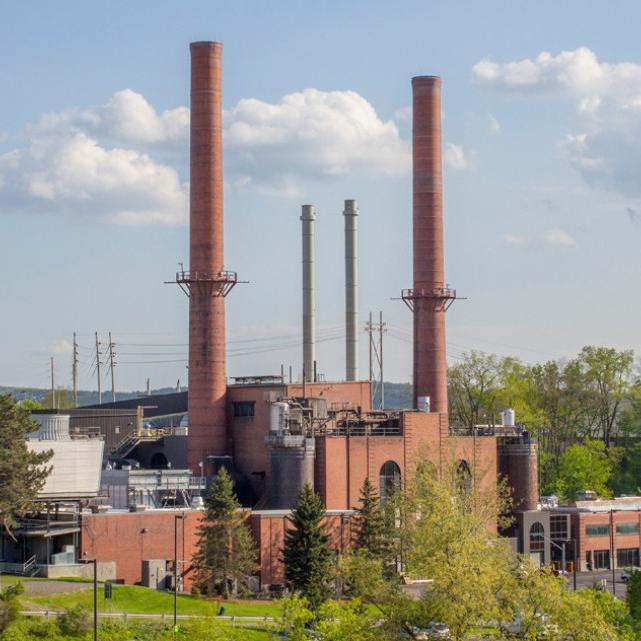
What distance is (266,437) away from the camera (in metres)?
100

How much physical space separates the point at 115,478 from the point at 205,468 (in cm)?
710

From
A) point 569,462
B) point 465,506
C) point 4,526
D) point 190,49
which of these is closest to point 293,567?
point 465,506

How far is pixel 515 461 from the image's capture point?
112 m

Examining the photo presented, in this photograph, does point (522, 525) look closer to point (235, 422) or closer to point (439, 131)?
point (235, 422)

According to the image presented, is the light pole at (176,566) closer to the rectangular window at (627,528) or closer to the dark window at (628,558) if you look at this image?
the rectangular window at (627,528)

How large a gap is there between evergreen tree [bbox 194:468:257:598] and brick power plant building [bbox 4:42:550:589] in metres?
2.28

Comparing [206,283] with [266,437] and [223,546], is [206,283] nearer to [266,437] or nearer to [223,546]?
[266,437]

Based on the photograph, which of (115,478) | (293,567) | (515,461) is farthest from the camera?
(515,461)

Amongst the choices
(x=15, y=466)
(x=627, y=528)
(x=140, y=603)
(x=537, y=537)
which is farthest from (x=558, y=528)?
(x=15, y=466)

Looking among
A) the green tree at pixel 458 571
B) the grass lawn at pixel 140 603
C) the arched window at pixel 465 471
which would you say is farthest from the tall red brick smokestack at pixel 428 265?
the green tree at pixel 458 571

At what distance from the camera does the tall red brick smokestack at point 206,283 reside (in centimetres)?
10300

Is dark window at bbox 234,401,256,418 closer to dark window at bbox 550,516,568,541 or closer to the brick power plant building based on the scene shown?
the brick power plant building

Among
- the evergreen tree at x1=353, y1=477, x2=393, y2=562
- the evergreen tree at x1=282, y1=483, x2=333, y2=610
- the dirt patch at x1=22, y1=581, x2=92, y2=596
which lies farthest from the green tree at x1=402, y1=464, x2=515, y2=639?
the dirt patch at x1=22, y1=581, x2=92, y2=596

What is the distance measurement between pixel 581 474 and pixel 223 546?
5698 cm
